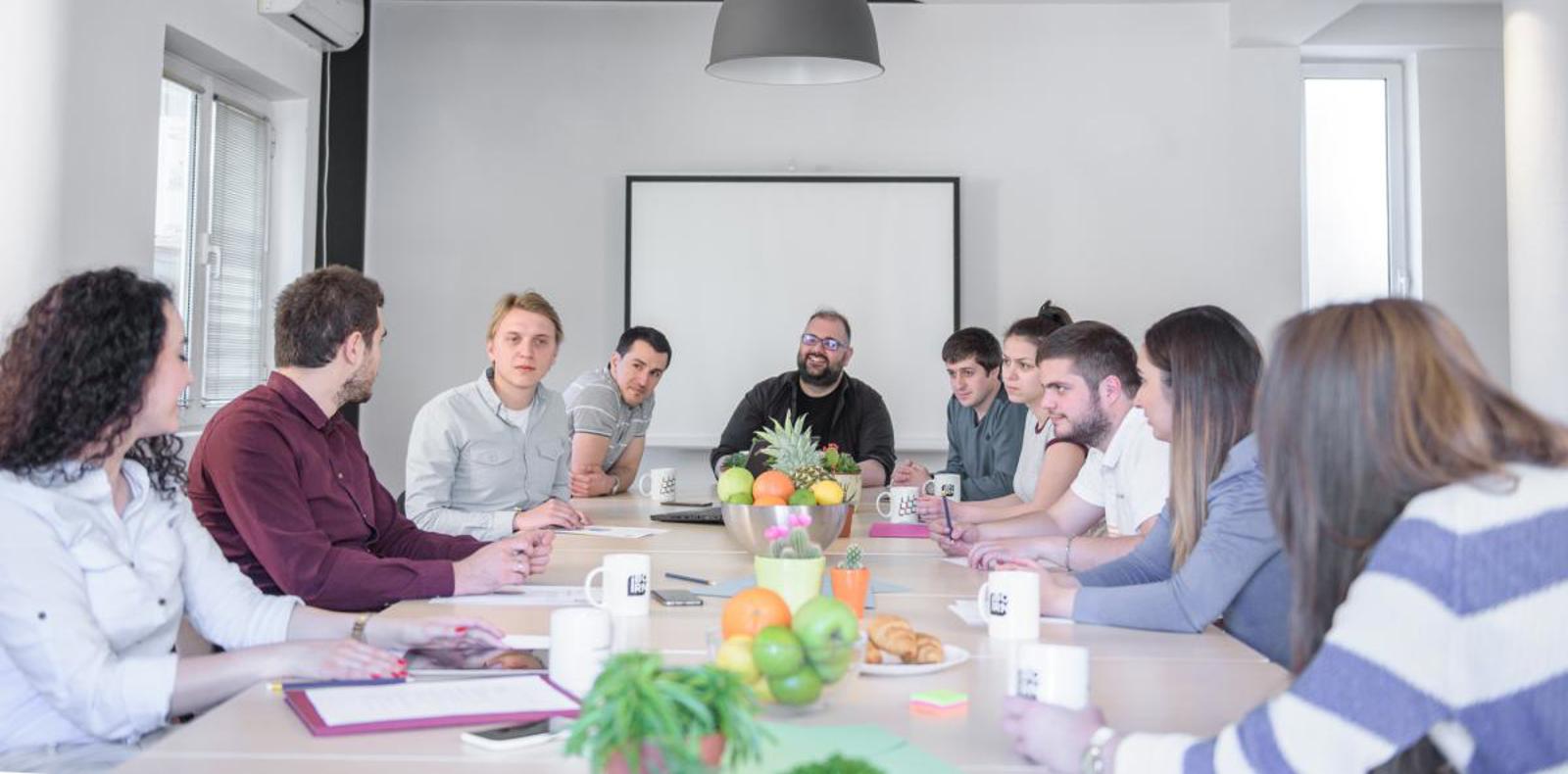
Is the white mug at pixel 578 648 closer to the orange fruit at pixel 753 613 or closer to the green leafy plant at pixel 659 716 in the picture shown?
the orange fruit at pixel 753 613

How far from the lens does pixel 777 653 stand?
1.26m

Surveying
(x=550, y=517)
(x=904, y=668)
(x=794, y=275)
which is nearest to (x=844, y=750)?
(x=904, y=668)

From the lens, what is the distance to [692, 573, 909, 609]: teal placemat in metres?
2.17

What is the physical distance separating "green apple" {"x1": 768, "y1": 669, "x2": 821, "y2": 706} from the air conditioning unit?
4.25 meters

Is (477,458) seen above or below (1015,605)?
above

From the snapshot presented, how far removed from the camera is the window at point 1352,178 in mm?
5801

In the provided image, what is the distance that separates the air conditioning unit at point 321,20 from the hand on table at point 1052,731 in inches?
174

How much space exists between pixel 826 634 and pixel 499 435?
96.4 inches

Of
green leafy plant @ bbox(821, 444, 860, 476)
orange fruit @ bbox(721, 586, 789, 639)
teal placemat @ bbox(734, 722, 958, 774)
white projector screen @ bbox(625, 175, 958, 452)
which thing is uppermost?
white projector screen @ bbox(625, 175, 958, 452)

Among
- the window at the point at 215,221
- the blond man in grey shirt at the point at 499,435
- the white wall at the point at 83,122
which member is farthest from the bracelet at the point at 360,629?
the window at the point at 215,221

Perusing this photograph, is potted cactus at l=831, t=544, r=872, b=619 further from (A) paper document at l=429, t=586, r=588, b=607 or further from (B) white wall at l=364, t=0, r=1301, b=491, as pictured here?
(B) white wall at l=364, t=0, r=1301, b=491

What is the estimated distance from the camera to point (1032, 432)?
13.3 feet

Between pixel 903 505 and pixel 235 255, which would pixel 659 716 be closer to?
pixel 903 505

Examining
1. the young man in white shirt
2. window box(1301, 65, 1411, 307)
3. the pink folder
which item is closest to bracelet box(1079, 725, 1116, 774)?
the pink folder
